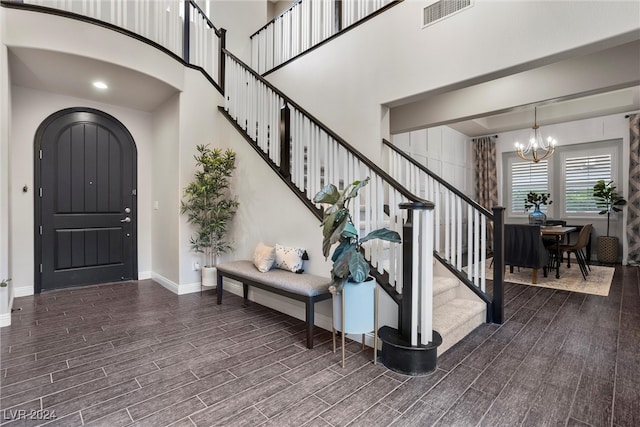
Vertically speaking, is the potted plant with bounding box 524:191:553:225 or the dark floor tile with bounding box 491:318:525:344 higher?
the potted plant with bounding box 524:191:553:225

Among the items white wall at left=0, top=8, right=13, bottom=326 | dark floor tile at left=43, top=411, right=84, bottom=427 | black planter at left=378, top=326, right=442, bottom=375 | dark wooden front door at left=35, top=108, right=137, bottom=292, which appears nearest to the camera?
dark floor tile at left=43, top=411, right=84, bottom=427

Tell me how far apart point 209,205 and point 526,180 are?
293 inches

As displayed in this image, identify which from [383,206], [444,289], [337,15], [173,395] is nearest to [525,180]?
[444,289]

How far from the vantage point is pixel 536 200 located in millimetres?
6762

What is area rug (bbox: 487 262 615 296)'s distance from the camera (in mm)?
4383

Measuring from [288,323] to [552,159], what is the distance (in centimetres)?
743

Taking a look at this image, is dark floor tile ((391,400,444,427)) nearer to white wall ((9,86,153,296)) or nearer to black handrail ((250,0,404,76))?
black handrail ((250,0,404,76))

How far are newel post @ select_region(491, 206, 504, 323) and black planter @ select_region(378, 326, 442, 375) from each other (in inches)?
50.5

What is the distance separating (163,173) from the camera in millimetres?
4637

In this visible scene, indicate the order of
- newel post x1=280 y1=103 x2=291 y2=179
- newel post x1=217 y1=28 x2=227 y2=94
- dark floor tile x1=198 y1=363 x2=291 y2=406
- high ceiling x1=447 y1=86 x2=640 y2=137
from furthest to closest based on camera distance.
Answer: high ceiling x1=447 y1=86 x2=640 y2=137, newel post x1=217 y1=28 x2=227 y2=94, newel post x1=280 y1=103 x2=291 y2=179, dark floor tile x1=198 y1=363 x2=291 y2=406

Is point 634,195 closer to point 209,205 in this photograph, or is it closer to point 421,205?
point 421,205

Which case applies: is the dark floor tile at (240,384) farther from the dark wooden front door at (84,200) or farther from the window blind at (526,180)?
the window blind at (526,180)

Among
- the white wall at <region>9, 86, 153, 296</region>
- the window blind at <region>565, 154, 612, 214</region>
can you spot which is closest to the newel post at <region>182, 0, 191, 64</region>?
the white wall at <region>9, 86, 153, 296</region>

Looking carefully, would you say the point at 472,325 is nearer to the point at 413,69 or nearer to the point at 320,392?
the point at 320,392
